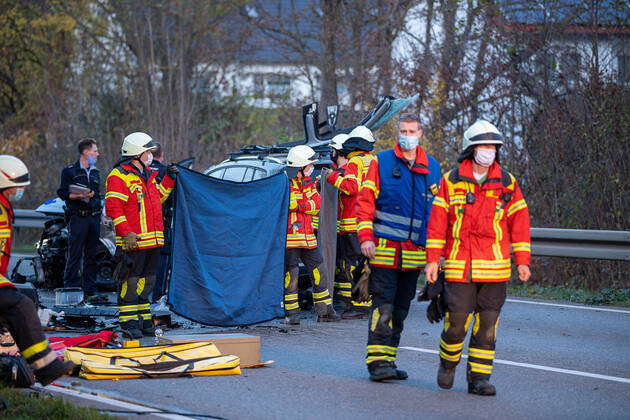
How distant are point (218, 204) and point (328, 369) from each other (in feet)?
11.1

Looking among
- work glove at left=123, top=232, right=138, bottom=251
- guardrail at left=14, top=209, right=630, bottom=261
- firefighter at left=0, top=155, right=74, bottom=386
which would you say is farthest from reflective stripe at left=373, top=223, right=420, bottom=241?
guardrail at left=14, top=209, right=630, bottom=261

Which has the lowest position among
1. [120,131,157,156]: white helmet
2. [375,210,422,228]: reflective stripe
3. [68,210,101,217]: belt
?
[68,210,101,217]: belt

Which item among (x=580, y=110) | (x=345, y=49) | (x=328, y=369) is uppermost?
(x=345, y=49)

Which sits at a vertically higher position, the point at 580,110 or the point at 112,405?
the point at 580,110

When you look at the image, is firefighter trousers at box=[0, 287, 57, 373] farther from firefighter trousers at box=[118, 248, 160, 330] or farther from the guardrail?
the guardrail

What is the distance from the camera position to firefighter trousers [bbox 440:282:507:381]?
7.92 metres

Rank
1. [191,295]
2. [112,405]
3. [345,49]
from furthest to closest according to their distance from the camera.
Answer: [345,49] → [191,295] → [112,405]

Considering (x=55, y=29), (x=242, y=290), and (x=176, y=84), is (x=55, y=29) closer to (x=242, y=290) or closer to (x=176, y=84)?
(x=176, y=84)

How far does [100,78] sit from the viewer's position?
29297 mm

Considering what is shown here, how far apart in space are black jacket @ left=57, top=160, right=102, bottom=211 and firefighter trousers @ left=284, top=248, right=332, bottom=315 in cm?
359

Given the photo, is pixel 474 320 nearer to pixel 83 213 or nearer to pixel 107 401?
pixel 107 401

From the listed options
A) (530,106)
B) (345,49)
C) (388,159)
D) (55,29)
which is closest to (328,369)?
(388,159)

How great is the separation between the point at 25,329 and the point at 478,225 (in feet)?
11.2

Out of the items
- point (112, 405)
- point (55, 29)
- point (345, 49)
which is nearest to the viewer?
point (112, 405)
